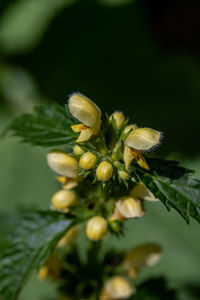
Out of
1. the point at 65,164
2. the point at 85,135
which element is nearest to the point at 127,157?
the point at 85,135

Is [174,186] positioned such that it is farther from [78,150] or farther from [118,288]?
[118,288]

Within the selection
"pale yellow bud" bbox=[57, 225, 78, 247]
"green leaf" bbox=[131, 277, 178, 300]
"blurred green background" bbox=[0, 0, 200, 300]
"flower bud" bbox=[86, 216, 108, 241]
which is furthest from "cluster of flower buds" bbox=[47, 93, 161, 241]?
"blurred green background" bbox=[0, 0, 200, 300]

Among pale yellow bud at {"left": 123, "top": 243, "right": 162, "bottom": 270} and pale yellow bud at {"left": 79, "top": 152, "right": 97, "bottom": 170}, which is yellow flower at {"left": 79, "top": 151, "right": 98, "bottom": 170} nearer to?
pale yellow bud at {"left": 79, "top": 152, "right": 97, "bottom": 170}

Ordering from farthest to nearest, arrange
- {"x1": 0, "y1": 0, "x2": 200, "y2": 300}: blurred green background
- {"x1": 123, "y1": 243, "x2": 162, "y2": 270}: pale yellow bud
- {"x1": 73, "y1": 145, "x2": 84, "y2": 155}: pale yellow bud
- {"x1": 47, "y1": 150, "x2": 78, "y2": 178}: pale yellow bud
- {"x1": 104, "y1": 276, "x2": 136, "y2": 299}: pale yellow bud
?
{"x1": 0, "y1": 0, "x2": 200, "y2": 300}: blurred green background < {"x1": 123, "y1": 243, "x2": 162, "y2": 270}: pale yellow bud < {"x1": 104, "y1": 276, "x2": 136, "y2": 299}: pale yellow bud < {"x1": 47, "y1": 150, "x2": 78, "y2": 178}: pale yellow bud < {"x1": 73, "y1": 145, "x2": 84, "y2": 155}: pale yellow bud

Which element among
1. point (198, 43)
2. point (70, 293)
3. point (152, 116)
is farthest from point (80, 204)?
point (198, 43)

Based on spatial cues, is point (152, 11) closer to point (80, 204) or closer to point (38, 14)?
point (38, 14)

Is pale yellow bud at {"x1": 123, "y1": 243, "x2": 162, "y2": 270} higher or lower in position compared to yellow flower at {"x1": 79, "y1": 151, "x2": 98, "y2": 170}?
lower
